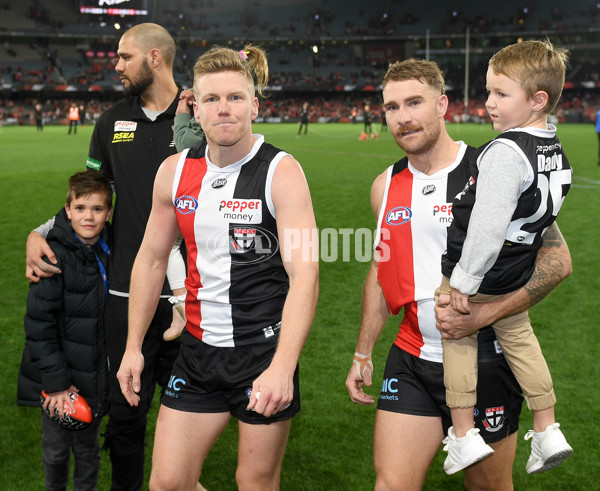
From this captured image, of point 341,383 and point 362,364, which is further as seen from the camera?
point 341,383

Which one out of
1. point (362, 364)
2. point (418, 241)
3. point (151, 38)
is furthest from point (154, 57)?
point (362, 364)

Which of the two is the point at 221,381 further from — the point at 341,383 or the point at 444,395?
the point at 341,383

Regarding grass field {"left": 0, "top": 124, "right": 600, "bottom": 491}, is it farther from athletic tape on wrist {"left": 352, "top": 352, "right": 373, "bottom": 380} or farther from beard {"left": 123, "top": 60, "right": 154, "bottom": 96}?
beard {"left": 123, "top": 60, "right": 154, "bottom": 96}

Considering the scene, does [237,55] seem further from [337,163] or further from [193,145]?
[337,163]

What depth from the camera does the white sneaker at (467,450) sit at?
2.74 meters

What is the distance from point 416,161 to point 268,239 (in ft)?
2.77

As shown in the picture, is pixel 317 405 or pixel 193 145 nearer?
pixel 193 145

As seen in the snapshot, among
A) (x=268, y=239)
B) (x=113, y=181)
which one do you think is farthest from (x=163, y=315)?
(x=268, y=239)

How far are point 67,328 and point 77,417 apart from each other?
466mm

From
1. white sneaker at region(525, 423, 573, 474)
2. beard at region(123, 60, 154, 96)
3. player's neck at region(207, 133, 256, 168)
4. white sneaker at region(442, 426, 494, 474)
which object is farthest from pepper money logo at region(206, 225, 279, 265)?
beard at region(123, 60, 154, 96)

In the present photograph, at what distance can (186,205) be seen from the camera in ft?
9.60

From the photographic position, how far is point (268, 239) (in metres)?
2.87

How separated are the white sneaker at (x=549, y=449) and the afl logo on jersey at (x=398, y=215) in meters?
1.10

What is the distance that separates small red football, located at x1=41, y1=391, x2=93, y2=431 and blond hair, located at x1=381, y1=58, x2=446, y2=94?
7.30 ft
